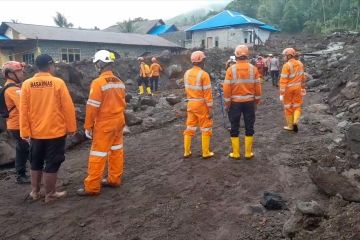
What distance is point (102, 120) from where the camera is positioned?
495 cm

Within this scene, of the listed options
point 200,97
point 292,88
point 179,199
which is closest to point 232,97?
point 200,97

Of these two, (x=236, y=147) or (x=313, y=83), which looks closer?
(x=236, y=147)

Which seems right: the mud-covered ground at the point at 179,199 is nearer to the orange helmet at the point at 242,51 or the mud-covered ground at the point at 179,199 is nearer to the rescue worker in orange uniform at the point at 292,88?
the rescue worker in orange uniform at the point at 292,88

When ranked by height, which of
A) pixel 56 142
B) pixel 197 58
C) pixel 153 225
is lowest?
pixel 153 225

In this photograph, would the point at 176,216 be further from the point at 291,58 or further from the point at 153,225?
the point at 291,58

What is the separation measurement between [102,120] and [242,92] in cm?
237

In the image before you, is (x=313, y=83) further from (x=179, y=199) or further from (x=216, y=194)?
(x=179, y=199)

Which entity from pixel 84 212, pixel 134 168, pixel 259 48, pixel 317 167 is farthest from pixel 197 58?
pixel 259 48

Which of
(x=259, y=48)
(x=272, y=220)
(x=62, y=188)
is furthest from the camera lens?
(x=259, y=48)

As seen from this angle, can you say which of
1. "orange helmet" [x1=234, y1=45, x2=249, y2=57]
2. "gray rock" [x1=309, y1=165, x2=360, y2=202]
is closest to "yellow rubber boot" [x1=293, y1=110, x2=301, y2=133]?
"orange helmet" [x1=234, y1=45, x2=249, y2=57]

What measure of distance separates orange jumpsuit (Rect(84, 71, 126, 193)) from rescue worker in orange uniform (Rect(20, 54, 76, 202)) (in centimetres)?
31

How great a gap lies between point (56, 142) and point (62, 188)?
3.39 feet

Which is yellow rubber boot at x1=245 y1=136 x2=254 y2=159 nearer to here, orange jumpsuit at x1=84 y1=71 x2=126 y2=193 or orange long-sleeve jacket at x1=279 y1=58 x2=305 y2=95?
orange jumpsuit at x1=84 y1=71 x2=126 y2=193

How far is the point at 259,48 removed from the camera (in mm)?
31094
